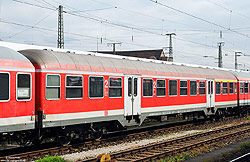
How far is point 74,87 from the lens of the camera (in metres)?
12.8

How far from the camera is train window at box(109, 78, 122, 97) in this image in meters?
14.5

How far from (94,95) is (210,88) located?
11842mm

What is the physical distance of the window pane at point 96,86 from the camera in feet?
44.3

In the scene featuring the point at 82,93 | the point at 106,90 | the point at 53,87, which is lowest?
the point at 82,93

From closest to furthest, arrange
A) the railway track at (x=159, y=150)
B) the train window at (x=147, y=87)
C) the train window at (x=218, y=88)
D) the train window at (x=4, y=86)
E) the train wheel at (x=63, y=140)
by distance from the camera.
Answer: the train window at (x=4, y=86), the railway track at (x=159, y=150), the train wheel at (x=63, y=140), the train window at (x=147, y=87), the train window at (x=218, y=88)

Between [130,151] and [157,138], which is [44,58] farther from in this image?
[157,138]

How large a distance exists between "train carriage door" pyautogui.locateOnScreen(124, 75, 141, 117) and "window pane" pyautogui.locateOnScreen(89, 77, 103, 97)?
5.60ft

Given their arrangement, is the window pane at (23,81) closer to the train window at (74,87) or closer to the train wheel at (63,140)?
the train window at (74,87)

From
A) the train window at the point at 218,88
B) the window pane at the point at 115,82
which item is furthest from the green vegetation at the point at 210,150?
the train window at the point at 218,88

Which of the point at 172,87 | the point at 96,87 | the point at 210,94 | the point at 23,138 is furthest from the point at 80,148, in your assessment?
the point at 210,94

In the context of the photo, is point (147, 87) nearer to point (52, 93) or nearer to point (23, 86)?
point (52, 93)

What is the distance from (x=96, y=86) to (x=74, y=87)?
127 cm

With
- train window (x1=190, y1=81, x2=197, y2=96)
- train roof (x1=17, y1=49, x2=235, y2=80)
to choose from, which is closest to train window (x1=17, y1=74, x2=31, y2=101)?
train roof (x1=17, y1=49, x2=235, y2=80)

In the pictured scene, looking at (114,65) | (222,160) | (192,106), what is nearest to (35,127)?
(114,65)
